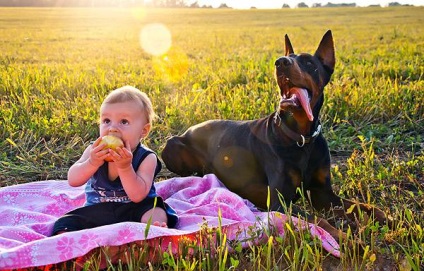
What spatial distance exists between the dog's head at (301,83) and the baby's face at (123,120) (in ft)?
3.46

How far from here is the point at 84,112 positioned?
22.8ft

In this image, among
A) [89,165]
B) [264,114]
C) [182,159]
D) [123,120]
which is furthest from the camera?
[264,114]

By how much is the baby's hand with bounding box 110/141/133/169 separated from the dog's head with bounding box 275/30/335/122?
4.01 ft

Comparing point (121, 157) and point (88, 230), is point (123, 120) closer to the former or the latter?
point (121, 157)

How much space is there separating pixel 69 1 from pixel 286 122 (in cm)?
6481

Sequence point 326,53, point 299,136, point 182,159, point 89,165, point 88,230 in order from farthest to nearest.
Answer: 1. point 182,159
2. point 326,53
3. point 299,136
4. point 89,165
5. point 88,230

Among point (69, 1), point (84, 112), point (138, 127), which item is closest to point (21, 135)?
point (84, 112)

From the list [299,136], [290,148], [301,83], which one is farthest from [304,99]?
[290,148]

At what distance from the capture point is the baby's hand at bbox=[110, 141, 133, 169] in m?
3.55

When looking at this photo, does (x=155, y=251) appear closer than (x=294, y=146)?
Yes

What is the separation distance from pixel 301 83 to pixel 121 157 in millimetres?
1445

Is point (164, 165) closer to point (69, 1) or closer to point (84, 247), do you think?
point (84, 247)

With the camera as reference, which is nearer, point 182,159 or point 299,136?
point 299,136

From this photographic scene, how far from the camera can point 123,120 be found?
390cm
